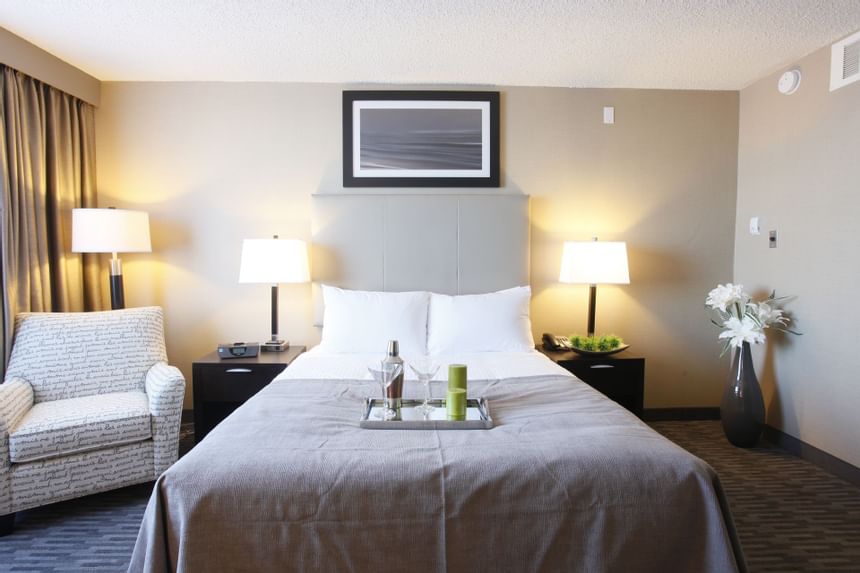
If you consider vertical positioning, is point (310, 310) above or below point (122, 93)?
below

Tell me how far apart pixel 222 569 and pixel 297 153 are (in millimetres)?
2839

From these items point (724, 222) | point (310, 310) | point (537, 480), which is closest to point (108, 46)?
point (310, 310)

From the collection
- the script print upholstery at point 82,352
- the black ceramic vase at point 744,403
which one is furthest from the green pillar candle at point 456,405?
the black ceramic vase at point 744,403

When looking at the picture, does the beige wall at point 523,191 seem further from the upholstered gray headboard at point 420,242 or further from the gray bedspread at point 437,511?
the gray bedspread at point 437,511

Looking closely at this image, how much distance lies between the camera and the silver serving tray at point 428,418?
1.78m

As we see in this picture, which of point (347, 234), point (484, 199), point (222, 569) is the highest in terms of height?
point (484, 199)

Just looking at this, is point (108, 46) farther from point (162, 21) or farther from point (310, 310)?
point (310, 310)

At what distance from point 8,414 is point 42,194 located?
4.70 feet

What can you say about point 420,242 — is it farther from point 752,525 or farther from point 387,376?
point 752,525

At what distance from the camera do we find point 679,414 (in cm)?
380

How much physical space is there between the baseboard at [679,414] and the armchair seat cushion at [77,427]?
3399 millimetres

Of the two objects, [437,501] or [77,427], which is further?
[77,427]

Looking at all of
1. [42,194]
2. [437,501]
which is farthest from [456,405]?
[42,194]

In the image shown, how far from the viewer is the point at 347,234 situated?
3.53 m
